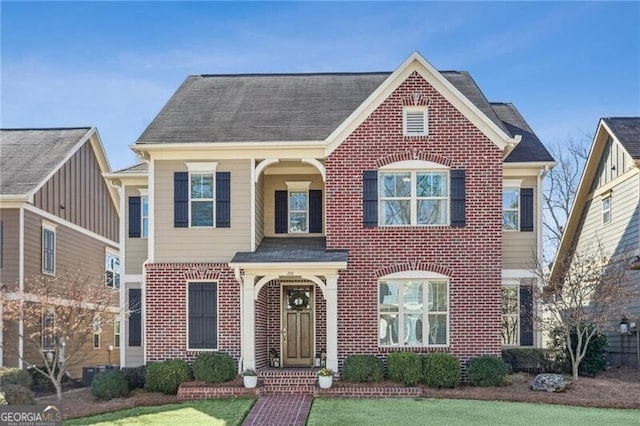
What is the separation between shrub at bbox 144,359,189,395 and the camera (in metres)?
16.7

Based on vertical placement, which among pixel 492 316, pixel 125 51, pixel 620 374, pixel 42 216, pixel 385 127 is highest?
pixel 125 51

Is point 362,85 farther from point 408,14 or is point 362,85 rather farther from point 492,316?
point 492,316

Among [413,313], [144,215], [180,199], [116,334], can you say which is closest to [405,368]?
[413,313]

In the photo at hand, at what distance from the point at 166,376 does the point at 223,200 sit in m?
4.52

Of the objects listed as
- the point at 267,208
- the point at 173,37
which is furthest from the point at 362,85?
the point at 173,37

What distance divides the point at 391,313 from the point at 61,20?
10040 millimetres

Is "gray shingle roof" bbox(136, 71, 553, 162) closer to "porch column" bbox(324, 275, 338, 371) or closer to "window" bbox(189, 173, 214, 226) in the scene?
"window" bbox(189, 173, 214, 226)

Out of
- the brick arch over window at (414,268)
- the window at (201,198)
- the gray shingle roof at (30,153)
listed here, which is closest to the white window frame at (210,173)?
the window at (201,198)

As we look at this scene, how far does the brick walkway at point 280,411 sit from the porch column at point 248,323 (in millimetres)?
1259

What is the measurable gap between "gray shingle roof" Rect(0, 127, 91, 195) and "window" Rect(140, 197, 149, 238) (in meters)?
3.32

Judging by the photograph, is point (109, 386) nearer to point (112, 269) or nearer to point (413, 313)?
point (413, 313)

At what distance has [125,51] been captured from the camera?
1605 centimetres

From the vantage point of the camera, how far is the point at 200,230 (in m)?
18.0

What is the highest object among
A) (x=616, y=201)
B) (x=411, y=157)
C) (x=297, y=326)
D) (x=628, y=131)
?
Answer: (x=628, y=131)
